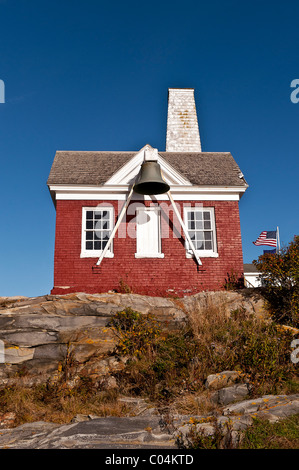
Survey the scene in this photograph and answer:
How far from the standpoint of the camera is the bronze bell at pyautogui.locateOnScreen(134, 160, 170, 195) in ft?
43.2

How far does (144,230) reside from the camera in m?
15.0

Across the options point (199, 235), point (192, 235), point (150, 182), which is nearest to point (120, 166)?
point (150, 182)

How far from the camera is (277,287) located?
1223cm

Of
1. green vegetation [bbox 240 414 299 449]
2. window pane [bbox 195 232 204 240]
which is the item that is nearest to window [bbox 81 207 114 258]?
window pane [bbox 195 232 204 240]

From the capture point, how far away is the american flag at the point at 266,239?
21.9 meters

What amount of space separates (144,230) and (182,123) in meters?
8.25

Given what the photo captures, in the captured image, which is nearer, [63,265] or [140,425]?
[140,425]

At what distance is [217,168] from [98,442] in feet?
40.2

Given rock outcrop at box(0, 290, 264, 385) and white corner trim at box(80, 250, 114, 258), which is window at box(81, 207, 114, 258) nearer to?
white corner trim at box(80, 250, 114, 258)

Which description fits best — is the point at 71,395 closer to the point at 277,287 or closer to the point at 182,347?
the point at 182,347

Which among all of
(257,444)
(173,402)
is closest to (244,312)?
(173,402)

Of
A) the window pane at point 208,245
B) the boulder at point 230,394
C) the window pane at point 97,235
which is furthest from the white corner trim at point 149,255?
the boulder at point 230,394

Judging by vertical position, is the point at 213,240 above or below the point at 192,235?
below

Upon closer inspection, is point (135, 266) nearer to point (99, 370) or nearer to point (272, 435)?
point (99, 370)
